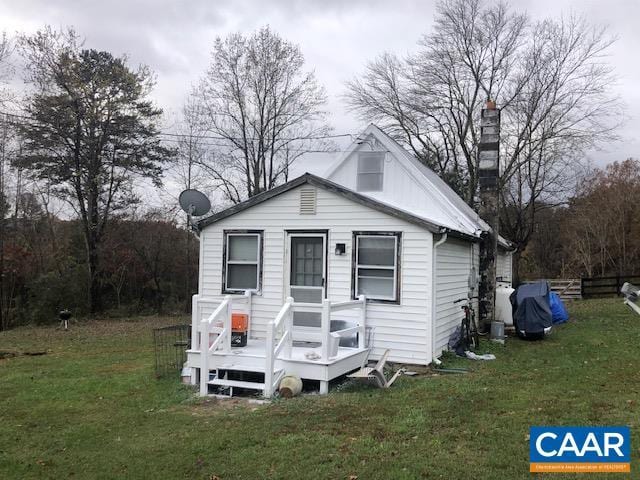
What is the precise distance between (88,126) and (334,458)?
19.2 meters

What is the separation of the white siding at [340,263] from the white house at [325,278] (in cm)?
2

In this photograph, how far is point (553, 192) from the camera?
82.7 ft

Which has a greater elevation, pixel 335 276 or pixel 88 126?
pixel 88 126

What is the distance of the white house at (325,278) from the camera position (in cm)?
792

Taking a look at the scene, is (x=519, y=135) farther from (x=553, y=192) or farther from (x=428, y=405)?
(x=428, y=405)

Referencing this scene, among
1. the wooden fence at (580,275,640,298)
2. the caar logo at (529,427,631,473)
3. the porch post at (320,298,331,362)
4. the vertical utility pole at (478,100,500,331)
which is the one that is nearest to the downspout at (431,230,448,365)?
the porch post at (320,298,331,362)

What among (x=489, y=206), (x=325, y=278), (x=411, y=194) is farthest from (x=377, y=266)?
(x=489, y=206)

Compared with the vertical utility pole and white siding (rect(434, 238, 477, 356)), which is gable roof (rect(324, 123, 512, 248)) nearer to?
the vertical utility pole

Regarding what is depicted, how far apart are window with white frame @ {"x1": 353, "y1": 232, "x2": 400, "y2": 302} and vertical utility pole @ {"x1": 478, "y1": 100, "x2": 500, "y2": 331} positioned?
4.40m

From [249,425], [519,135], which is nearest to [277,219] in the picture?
[249,425]

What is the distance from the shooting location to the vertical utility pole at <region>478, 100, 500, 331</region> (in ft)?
42.0

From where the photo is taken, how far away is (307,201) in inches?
378

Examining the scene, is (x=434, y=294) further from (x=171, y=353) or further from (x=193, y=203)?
(x=171, y=353)

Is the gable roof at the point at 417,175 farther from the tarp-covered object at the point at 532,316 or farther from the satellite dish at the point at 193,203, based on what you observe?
the satellite dish at the point at 193,203
